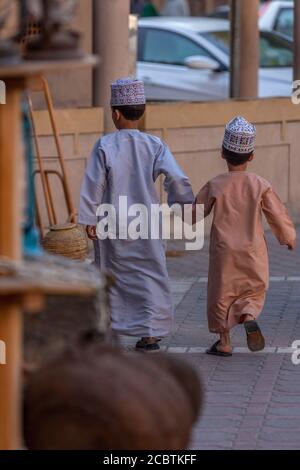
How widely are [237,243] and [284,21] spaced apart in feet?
43.2

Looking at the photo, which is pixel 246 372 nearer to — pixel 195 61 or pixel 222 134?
pixel 222 134

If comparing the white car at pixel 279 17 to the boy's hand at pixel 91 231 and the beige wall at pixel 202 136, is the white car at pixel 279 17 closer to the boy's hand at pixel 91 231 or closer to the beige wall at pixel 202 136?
the beige wall at pixel 202 136

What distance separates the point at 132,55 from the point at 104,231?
4768 millimetres

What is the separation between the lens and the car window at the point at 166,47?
17.0 m

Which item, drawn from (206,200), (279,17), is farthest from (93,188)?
(279,17)

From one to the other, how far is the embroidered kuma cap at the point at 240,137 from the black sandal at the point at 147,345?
123 centimetres

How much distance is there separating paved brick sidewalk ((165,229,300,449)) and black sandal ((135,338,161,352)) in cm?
10

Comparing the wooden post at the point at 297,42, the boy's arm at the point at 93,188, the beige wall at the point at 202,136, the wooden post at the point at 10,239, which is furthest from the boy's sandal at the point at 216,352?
the wooden post at the point at 297,42

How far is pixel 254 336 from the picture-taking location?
830 centimetres

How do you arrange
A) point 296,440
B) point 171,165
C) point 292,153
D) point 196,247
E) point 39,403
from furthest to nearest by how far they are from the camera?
point 292,153, point 196,247, point 171,165, point 296,440, point 39,403

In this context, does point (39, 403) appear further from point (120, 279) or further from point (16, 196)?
point (120, 279)

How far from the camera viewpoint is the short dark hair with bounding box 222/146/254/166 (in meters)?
8.27
